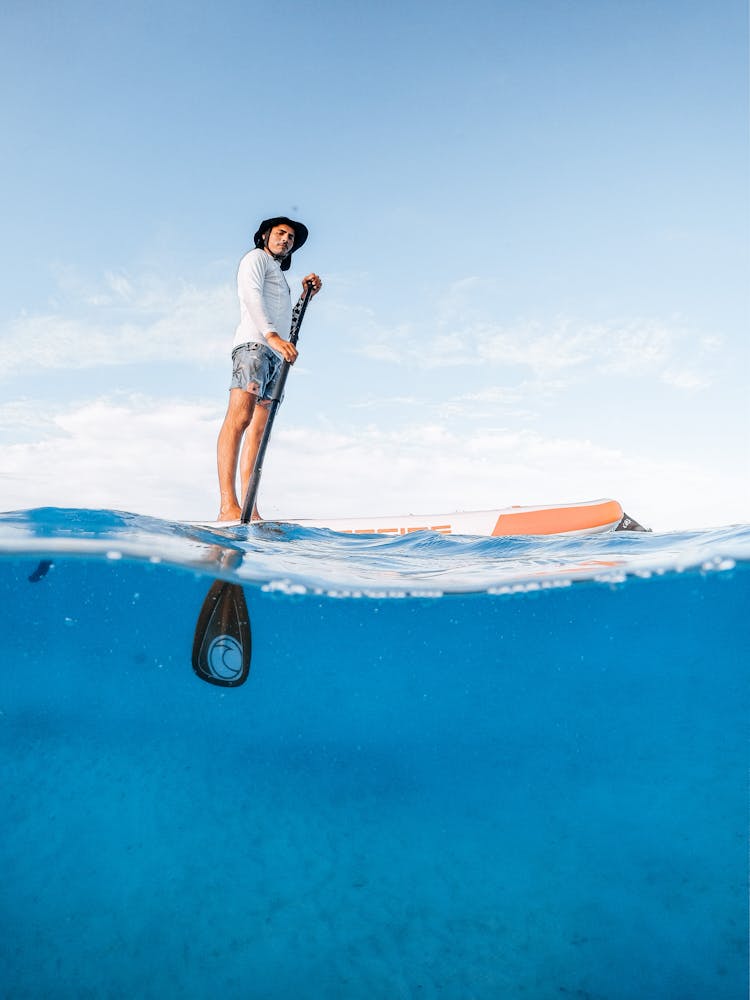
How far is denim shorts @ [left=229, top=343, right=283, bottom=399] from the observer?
18.4ft

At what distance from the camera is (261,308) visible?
5434 mm

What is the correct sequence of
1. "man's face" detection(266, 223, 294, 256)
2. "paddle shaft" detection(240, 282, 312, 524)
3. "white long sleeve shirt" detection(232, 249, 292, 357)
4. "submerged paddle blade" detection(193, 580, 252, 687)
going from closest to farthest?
1. "submerged paddle blade" detection(193, 580, 252, 687)
2. "paddle shaft" detection(240, 282, 312, 524)
3. "white long sleeve shirt" detection(232, 249, 292, 357)
4. "man's face" detection(266, 223, 294, 256)

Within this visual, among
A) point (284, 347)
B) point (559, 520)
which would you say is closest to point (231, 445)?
point (284, 347)

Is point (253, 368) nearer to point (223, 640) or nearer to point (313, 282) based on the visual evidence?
point (313, 282)

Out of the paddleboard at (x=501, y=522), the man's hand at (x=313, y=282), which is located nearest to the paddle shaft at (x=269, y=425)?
the man's hand at (x=313, y=282)

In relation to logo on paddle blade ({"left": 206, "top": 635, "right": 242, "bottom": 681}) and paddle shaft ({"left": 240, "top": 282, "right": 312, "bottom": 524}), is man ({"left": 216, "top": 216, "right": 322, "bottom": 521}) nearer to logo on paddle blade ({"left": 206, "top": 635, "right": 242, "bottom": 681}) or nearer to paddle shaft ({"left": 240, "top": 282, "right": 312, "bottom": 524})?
Result: paddle shaft ({"left": 240, "top": 282, "right": 312, "bottom": 524})

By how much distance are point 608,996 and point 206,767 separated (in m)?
4.15

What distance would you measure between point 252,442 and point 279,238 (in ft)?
7.15

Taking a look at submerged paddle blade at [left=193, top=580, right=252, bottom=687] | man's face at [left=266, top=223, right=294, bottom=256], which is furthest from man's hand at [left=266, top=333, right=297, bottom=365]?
submerged paddle blade at [left=193, top=580, right=252, bottom=687]

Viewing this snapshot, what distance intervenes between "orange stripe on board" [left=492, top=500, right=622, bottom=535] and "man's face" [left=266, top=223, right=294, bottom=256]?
438 centimetres

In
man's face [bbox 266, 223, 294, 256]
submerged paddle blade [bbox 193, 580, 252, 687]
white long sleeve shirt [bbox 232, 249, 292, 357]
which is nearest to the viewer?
submerged paddle blade [bbox 193, 580, 252, 687]

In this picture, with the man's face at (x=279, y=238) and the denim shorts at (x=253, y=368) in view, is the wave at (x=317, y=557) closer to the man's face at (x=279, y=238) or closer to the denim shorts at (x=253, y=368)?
the denim shorts at (x=253, y=368)

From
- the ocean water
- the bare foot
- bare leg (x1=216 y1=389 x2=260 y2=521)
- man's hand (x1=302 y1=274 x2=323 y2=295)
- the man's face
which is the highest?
the man's face

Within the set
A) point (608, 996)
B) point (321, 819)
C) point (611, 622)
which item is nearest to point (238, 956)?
point (321, 819)
